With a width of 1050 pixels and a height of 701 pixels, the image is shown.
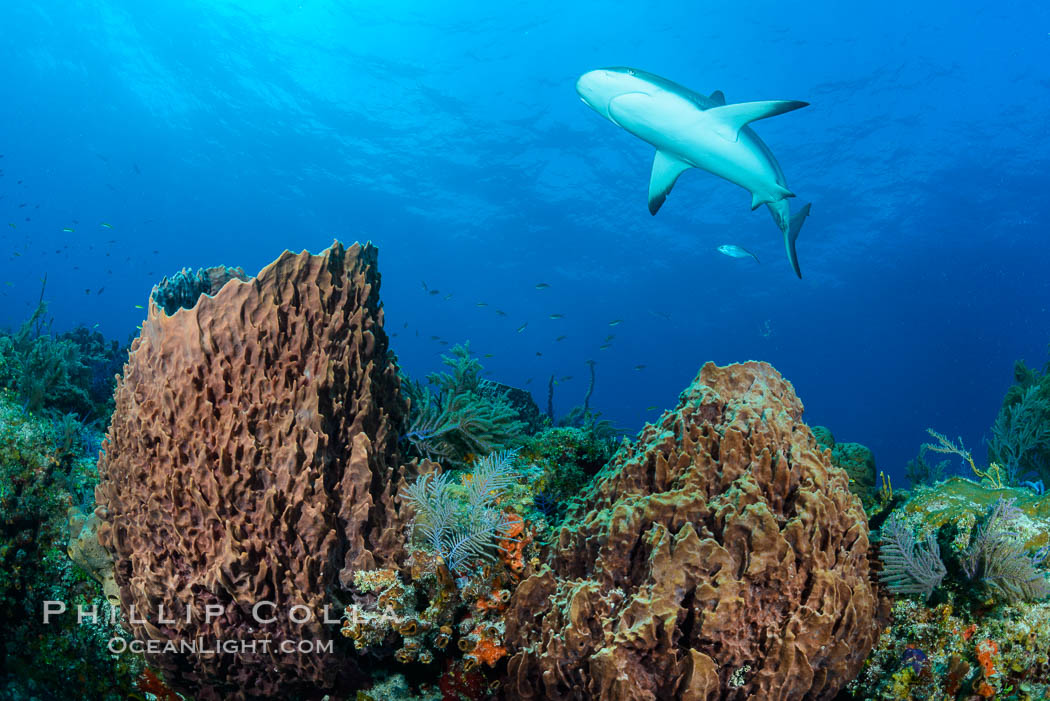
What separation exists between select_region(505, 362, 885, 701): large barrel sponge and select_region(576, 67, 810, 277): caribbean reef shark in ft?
13.1

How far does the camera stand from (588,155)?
127 feet

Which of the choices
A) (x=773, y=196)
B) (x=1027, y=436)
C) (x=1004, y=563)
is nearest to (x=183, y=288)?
(x=1004, y=563)

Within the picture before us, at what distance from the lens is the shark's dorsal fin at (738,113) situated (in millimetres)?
5472

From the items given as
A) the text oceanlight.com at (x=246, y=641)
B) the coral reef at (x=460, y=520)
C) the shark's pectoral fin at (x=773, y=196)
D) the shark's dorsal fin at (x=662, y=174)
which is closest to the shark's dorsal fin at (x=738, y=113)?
the shark's dorsal fin at (x=662, y=174)

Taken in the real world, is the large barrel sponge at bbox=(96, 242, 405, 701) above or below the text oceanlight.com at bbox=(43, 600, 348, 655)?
above

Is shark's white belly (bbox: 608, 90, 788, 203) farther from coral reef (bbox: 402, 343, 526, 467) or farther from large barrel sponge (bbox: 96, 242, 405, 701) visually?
large barrel sponge (bbox: 96, 242, 405, 701)

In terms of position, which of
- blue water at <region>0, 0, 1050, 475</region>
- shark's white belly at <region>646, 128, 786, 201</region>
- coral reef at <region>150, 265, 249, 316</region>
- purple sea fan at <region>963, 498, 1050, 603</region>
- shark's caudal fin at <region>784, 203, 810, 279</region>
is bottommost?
purple sea fan at <region>963, 498, 1050, 603</region>

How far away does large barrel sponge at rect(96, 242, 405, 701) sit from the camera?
275cm

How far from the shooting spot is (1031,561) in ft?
8.86

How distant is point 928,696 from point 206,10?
5184 cm

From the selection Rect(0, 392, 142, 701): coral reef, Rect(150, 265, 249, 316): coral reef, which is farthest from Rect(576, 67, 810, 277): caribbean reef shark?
Rect(0, 392, 142, 701): coral reef

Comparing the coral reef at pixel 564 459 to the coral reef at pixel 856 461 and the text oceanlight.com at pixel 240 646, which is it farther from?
the coral reef at pixel 856 461

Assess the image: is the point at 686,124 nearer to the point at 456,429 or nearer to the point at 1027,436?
the point at 456,429

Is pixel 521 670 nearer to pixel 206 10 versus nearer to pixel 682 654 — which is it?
pixel 682 654
